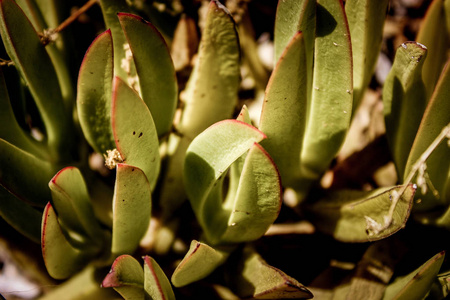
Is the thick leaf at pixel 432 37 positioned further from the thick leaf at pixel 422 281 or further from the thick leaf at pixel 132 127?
the thick leaf at pixel 132 127

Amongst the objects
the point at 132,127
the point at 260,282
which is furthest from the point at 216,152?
the point at 260,282

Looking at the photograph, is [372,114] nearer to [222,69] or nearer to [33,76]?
[222,69]

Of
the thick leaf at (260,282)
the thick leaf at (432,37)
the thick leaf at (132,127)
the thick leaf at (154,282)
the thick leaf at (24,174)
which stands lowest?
the thick leaf at (260,282)

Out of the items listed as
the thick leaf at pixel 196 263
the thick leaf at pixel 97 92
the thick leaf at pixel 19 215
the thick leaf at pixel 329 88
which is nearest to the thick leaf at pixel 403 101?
the thick leaf at pixel 329 88

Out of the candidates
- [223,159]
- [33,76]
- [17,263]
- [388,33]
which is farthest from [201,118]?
[388,33]

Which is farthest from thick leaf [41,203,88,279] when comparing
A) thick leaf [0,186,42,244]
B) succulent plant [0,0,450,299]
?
thick leaf [0,186,42,244]

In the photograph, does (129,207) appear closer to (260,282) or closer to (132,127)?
(132,127)

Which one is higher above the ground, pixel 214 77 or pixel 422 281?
pixel 214 77
